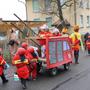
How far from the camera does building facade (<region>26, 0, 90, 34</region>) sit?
42688 mm

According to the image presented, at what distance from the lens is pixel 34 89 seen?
11445mm

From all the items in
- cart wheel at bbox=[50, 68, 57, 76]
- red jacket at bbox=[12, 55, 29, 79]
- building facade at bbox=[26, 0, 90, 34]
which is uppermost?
building facade at bbox=[26, 0, 90, 34]

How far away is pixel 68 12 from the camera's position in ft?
141

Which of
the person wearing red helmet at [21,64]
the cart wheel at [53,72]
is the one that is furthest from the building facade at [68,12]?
the person wearing red helmet at [21,64]

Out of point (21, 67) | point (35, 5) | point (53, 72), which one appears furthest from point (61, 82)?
point (35, 5)

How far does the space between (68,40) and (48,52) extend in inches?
89.1

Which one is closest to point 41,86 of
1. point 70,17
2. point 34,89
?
point 34,89

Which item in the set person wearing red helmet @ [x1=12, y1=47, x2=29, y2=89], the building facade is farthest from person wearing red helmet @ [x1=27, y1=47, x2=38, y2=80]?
the building facade

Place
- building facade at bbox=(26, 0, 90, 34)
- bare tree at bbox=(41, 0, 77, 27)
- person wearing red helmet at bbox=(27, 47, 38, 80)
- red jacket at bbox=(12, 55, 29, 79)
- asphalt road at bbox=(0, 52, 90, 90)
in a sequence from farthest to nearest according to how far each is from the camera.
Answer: building facade at bbox=(26, 0, 90, 34)
bare tree at bbox=(41, 0, 77, 27)
person wearing red helmet at bbox=(27, 47, 38, 80)
asphalt road at bbox=(0, 52, 90, 90)
red jacket at bbox=(12, 55, 29, 79)

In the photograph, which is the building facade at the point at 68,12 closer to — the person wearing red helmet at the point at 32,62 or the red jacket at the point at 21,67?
the person wearing red helmet at the point at 32,62

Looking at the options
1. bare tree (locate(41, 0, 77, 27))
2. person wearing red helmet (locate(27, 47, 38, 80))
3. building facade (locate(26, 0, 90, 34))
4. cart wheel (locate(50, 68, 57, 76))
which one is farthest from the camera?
building facade (locate(26, 0, 90, 34))

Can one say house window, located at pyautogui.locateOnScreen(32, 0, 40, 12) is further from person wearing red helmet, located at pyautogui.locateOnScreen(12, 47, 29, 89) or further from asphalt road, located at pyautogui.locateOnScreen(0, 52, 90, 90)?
person wearing red helmet, located at pyautogui.locateOnScreen(12, 47, 29, 89)

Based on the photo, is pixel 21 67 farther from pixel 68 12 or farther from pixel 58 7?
pixel 68 12

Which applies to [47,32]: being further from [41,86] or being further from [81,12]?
[81,12]
